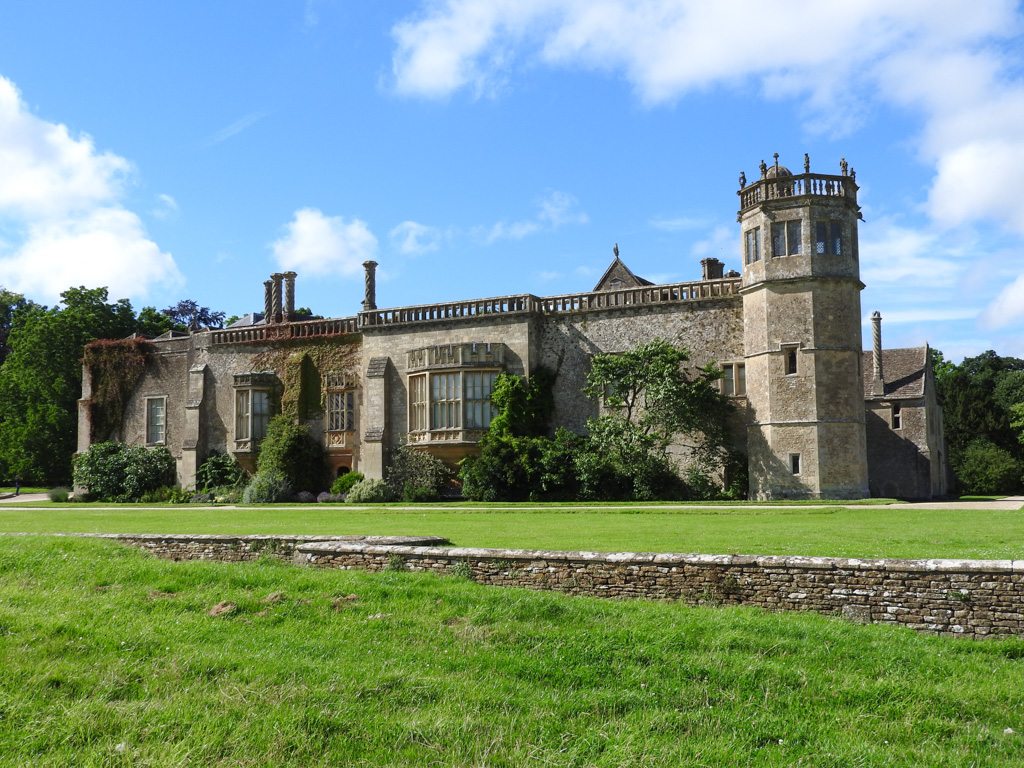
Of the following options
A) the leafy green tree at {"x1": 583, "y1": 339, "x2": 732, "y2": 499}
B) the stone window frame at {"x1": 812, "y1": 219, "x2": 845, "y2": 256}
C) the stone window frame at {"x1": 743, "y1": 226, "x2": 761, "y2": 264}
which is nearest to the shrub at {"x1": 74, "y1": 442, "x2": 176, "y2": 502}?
the leafy green tree at {"x1": 583, "y1": 339, "x2": 732, "y2": 499}

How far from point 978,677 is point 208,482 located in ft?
110

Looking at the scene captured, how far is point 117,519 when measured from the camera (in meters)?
23.5

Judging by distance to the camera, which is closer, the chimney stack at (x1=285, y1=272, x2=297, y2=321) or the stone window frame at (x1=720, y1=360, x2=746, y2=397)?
the stone window frame at (x1=720, y1=360, x2=746, y2=397)

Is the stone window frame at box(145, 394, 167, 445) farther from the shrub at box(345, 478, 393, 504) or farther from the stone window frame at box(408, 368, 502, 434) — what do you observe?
the stone window frame at box(408, 368, 502, 434)

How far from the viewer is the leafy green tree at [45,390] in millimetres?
44594

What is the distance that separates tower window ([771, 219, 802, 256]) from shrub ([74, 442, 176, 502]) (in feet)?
86.7

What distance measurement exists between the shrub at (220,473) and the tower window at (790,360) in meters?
21.7

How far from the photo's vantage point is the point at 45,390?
149ft

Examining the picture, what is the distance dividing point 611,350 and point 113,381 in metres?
23.8

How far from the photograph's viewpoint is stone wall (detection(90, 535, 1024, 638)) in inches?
345

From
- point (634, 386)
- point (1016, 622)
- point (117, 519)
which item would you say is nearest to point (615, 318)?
point (634, 386)

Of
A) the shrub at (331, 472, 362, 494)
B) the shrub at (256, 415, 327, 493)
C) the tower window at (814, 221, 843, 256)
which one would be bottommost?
the shrub at (331, 472, 362, 494)

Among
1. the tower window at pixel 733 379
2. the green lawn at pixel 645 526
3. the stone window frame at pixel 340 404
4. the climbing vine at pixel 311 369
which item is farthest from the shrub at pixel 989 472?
the climbing vine at pixel 311 369

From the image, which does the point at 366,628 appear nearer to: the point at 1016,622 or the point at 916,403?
the point at 1016,622
